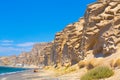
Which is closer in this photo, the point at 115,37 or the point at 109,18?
the point at 115,37

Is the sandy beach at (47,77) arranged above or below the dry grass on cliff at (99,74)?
above

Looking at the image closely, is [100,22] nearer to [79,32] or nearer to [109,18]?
[109,18]

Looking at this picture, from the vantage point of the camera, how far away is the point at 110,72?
2612cm

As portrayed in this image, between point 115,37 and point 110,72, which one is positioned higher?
point 115,37

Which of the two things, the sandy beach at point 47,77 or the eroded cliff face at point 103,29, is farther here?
the eroded cliff face at point 103,29

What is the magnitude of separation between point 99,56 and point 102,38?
2851 mm

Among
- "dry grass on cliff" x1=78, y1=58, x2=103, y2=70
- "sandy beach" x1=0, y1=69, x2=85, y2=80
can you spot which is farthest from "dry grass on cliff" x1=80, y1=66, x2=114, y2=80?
"dry grass on cliff" x1=78, y1=58, x2=103, y2=70

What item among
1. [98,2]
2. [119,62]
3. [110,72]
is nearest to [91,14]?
[98,2]

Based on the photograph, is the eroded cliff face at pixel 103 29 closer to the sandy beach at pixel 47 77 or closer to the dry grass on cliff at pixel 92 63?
the dry grass on cliff at pixel 92 63

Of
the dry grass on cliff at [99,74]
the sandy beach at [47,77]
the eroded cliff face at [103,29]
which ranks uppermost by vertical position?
the eroded cliff face at [103,29]

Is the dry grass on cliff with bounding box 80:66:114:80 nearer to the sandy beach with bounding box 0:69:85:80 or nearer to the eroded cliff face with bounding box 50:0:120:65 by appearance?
the sandy beach with bounding box 0:69:85:80

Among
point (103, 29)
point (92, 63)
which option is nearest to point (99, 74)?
point (92, 63)

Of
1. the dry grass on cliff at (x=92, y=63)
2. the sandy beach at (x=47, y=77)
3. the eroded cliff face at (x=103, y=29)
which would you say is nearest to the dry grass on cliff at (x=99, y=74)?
the sandy beach at (x=47, y=77)

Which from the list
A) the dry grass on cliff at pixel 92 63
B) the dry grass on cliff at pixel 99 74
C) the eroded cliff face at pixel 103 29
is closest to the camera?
the dry grass on cliff at pixel 99 74
